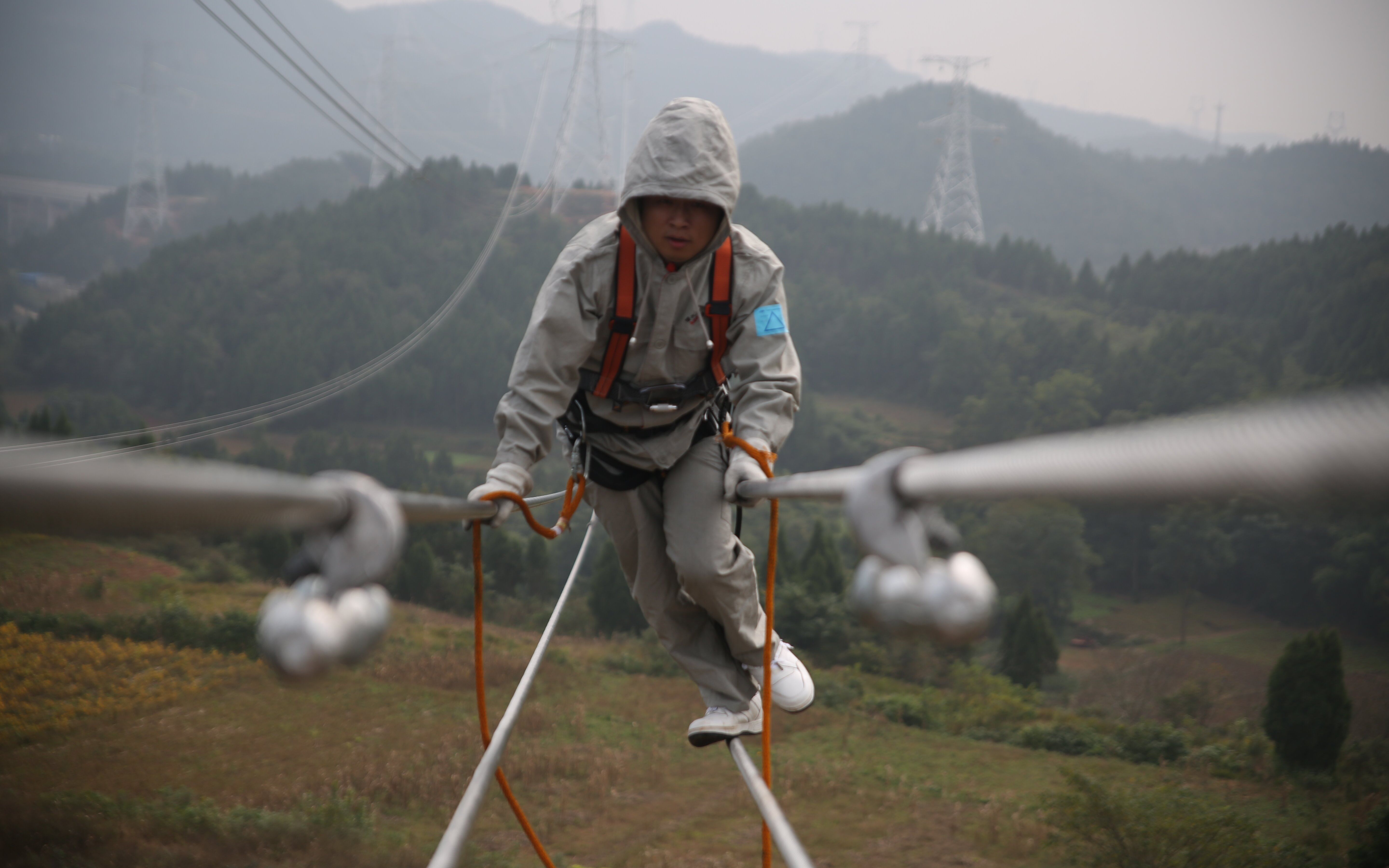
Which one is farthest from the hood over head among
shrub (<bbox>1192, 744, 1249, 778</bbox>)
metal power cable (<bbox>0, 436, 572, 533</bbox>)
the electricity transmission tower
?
the electricity transmission tower

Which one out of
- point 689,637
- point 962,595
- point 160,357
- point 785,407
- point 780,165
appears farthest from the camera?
point 780,165

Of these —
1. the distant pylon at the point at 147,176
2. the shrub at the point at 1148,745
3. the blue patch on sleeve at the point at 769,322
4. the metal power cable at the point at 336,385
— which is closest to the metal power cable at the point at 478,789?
the blue patch on sleeve at the point at 769,322

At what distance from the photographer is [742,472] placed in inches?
126

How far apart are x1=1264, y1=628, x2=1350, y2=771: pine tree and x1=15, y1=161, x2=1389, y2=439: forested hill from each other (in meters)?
45.7

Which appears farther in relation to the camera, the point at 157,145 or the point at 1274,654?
the point at 157,145

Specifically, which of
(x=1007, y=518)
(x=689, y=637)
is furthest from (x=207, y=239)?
(x=689, y=637)

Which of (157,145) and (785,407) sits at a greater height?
(157,145)

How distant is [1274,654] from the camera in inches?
1868

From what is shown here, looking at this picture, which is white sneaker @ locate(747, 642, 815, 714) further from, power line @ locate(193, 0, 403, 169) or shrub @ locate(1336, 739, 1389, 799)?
shrub @ locate(1336, 739, 1389, 799)

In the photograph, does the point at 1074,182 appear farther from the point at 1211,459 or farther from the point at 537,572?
the point at 1211,459

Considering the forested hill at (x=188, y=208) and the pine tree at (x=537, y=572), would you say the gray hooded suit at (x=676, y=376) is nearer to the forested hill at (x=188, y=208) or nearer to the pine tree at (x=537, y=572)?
the pine tree at (x=537, y=572)

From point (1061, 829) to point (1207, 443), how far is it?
15881 mm

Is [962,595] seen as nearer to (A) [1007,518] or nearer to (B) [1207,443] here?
(B) [1207,443]

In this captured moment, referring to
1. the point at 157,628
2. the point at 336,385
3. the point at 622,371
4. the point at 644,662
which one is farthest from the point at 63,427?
the point at 622,371
